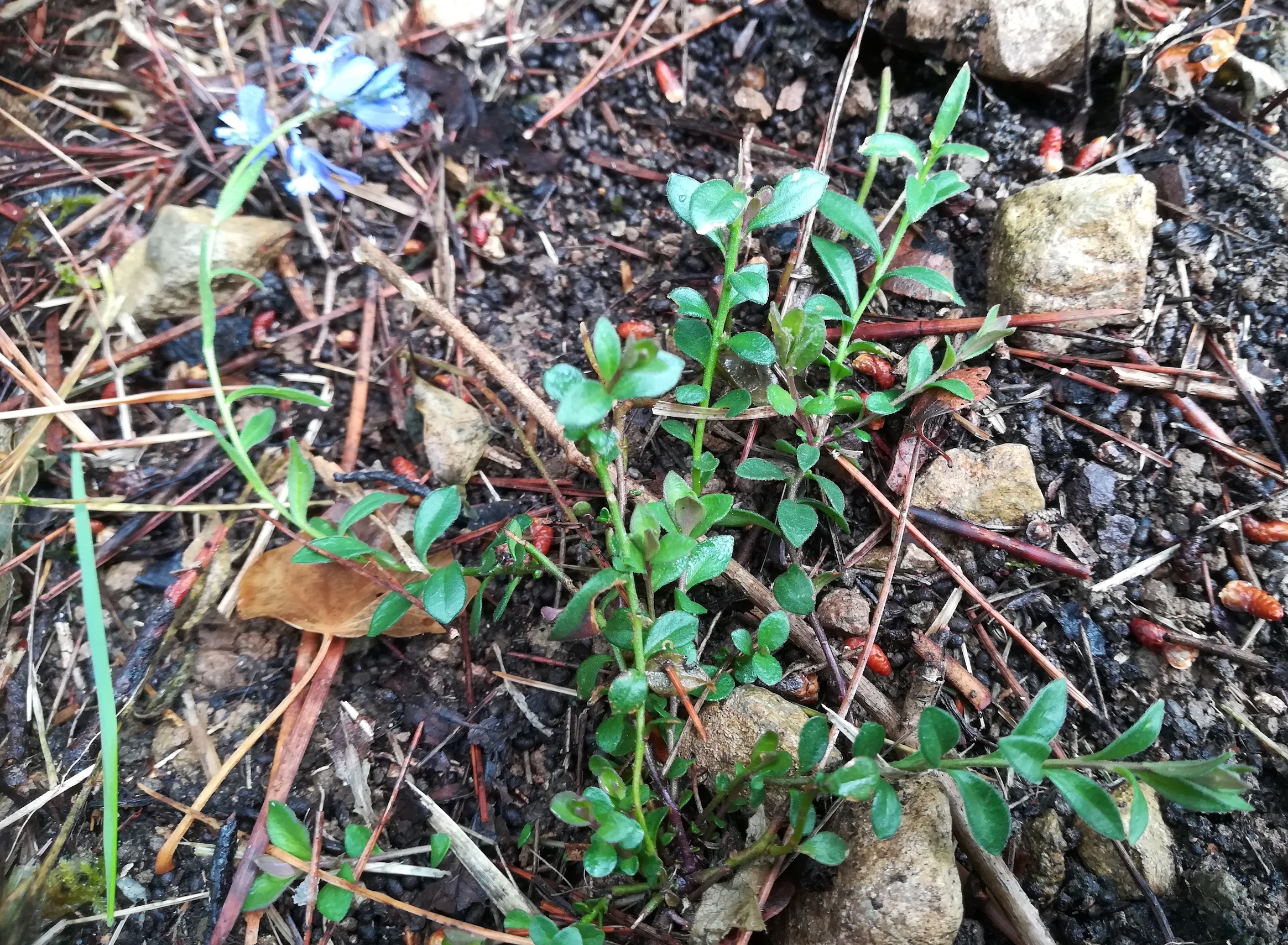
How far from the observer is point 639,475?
6.11 feet

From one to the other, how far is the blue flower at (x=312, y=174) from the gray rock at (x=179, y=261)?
256 millimetres

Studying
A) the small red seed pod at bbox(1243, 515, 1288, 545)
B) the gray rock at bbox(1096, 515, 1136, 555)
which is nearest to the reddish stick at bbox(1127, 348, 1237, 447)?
the small red seed pod at bbox(1243, 515, 1288, 545)

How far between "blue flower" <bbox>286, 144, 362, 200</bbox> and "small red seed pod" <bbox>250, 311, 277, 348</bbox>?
377mm

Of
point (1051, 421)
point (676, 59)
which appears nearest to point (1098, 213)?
point (1051, 421)

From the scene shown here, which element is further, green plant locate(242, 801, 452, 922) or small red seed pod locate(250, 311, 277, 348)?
small red seed pod locate(250, 311, 277, 348)

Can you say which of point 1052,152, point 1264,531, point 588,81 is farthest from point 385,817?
point 1052,152

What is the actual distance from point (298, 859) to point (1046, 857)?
1514 millimetres

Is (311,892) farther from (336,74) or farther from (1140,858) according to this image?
(336,74)

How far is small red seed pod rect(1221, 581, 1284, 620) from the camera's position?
1.62 meters

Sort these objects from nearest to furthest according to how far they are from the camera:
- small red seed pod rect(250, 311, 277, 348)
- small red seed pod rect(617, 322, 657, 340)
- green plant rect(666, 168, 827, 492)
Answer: green plant rect(666, 168, 827, 492), small red seed pod rect(617, 322, 657, 340), small red seed pod rect(250, 311, 277, 348)

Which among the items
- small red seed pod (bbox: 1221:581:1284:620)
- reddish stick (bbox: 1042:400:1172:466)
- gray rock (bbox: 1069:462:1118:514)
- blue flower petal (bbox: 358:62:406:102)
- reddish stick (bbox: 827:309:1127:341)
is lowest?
small red seed pod (bbox: 1221:581:1284:620)

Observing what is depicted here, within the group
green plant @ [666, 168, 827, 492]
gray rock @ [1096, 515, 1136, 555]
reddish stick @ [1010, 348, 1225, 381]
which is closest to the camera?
green plant @ [666, 168, 827, 492]

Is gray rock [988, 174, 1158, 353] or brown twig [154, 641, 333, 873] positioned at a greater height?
gray rock [988, 174, 1158, 353]

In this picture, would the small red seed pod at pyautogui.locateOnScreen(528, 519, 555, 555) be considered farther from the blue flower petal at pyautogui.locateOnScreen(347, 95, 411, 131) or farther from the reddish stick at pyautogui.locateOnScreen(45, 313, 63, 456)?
the reddish stick at pyautogui.locateOnScreen(45, 313, 63, 456)
